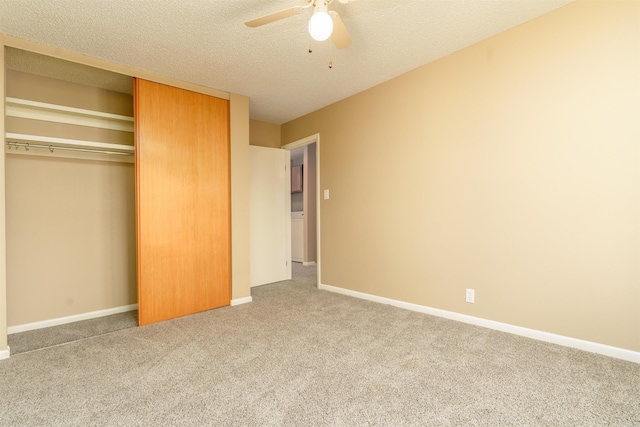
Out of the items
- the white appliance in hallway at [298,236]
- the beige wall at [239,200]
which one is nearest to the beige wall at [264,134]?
the beige wall at [239,200]

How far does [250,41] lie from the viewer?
242 centimetres

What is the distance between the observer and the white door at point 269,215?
4.22 meters

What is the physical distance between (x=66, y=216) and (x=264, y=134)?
259cm

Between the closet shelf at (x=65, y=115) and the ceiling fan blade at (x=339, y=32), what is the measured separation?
2349 millimetres

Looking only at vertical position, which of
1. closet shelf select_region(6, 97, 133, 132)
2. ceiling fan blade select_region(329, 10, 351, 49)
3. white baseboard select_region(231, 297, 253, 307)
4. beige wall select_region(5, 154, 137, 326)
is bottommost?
white baseboard select_region(231, 297, 253, 307)

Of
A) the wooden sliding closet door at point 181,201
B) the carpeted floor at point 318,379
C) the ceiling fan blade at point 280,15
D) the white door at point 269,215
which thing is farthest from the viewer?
the white door at point 269,215

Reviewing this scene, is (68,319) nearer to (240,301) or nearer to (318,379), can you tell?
(240,301)

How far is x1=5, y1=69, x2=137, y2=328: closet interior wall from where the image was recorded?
270cm

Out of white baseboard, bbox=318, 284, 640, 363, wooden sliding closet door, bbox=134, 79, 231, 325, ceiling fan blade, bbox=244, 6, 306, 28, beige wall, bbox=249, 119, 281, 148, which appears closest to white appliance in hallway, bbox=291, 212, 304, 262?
beige wall, bbox=249, 119, 281, 148

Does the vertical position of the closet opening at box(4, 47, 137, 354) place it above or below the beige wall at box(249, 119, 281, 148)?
below

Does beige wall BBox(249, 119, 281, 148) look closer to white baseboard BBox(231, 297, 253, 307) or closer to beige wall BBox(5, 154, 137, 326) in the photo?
beige wall BBox(5, 154, 137, 326)

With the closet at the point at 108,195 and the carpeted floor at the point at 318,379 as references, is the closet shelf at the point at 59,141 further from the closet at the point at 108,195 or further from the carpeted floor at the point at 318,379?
the carpeted floor at the point at 318,379

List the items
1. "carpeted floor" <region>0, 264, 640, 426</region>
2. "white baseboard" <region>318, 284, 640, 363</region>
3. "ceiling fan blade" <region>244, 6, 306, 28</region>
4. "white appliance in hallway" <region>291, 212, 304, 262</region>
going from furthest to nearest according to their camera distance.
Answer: "white appliance in hallway" <region>291, 212, 304, 262</region> → "white baseboard" <region>318, 284, 640, 363</region> → "ceiling fan blade" <region>244, 6, 306, 28</region> → "carpeted floor" <region>0, 264, 640, 426</region>

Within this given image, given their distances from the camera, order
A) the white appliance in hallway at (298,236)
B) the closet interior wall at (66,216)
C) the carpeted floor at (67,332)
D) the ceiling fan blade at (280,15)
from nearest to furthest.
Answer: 1. the ceiling fan blade at (280,15)
2. the carpeted floor at (67,332)
3. the closet interior wall at (66,216)
4. the white appliance in hallway at (298,236)
